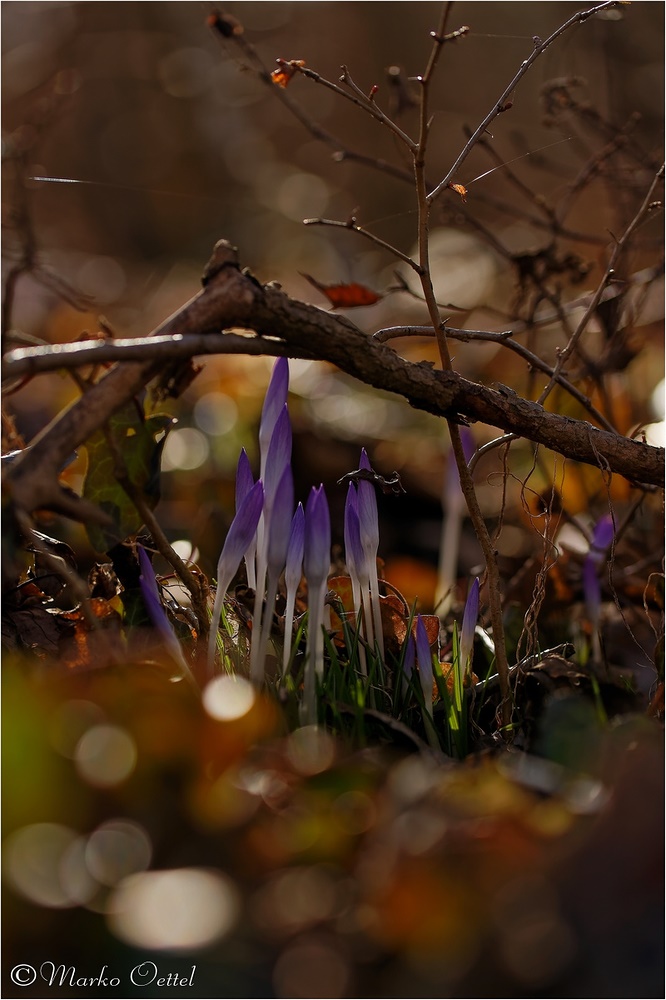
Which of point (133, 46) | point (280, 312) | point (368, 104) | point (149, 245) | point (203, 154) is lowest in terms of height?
point (280, 312)

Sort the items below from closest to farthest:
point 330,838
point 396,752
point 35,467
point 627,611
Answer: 1. point 330,838
2. point 35,467
3. point 396,752
4. point 627,611

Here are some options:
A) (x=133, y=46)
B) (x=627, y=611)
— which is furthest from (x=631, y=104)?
(x=133, y=46)

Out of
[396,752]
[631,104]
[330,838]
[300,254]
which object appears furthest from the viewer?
[300,254]

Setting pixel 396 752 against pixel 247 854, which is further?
pixel 396 752

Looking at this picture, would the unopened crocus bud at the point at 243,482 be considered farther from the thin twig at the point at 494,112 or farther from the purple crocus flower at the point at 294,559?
the thin twig at the point at 494,112

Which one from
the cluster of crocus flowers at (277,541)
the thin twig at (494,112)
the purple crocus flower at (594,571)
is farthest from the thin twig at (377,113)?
the purple crocus flower at (594,571)

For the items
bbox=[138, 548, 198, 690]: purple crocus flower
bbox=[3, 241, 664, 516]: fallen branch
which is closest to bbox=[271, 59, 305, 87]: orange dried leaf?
bbox=[3, 241, 664, 516]: fallen branch

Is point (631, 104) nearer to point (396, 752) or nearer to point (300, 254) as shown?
point (396, 752)

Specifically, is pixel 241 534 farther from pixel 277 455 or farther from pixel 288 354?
pixel 288 354
